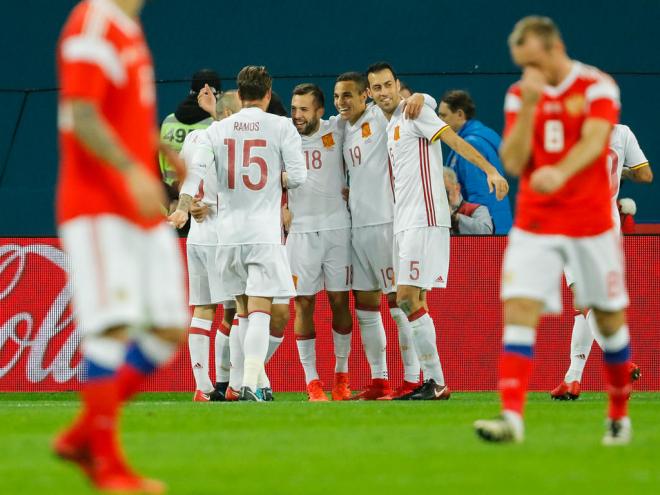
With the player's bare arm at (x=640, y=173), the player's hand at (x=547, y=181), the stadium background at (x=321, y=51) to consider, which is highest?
the stadium background at (x=321, y=51)

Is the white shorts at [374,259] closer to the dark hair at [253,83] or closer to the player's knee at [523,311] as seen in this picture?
the dark hair at [253,83]

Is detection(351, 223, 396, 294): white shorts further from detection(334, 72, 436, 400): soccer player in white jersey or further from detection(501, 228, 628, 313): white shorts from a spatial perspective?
detection(501, 228, 628, 313): white shorts

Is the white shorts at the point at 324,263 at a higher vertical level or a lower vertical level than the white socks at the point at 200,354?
higher

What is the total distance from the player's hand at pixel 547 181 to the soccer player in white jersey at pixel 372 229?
4974mm

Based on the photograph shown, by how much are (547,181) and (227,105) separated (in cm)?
587

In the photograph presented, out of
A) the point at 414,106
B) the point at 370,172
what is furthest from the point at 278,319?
the point at 414,106

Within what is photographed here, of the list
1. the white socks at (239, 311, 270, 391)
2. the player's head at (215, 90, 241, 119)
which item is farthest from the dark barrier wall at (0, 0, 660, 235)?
the white socks at (239, 311, 270, 391)

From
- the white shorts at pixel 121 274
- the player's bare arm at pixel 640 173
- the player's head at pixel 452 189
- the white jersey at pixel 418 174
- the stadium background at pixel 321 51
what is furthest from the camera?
the stadium background at pixel 321 51

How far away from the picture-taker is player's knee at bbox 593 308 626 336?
6.15m

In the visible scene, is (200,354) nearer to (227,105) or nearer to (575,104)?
(227,105)

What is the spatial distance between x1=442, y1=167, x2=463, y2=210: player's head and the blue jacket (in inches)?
3.8

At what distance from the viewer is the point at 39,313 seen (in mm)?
11531

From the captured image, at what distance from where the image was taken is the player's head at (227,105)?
436 inches

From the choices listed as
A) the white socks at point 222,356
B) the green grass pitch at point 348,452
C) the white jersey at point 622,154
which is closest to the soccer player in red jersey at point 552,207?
the green grass pitch at point 348,452
